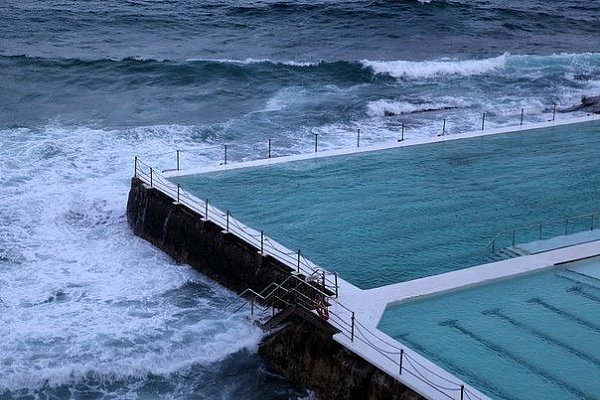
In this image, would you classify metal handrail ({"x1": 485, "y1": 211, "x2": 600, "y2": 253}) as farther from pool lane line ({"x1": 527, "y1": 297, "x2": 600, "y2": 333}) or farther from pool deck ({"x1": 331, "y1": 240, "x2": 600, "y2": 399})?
pool lane line ({"x1": 527, "y1": 297, "x2": 600, "y2": 333})

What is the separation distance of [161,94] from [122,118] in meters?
3.63

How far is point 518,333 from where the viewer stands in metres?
10.9

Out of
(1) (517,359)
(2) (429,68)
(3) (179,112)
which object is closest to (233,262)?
(1) (517,359)

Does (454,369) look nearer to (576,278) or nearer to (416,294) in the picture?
(416,294)

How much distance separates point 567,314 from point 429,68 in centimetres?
2258

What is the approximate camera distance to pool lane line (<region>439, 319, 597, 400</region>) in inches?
384

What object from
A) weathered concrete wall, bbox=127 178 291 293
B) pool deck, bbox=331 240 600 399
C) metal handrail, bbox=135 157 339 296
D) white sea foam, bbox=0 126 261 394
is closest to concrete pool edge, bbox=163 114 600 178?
metal handrail, bbox=135 157 339 296

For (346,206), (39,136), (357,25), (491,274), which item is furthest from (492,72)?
(491,274)

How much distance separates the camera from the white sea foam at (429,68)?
32.6 metres

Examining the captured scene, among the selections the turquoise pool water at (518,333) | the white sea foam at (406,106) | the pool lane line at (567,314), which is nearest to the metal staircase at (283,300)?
the turquoise pool water at (518,333)

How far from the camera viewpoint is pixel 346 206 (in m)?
15.3

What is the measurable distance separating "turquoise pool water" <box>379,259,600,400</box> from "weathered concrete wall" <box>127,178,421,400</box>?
714 mm

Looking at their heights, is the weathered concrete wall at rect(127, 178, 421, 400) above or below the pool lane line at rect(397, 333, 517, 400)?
below

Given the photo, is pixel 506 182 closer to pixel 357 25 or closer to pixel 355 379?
pixel 355 379
